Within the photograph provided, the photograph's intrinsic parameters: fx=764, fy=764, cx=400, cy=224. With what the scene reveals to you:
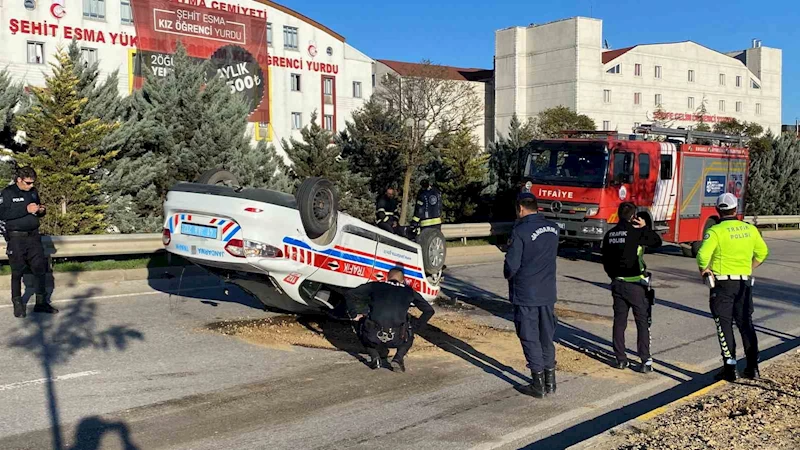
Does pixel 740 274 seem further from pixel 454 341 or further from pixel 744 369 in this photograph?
pixel 454 341

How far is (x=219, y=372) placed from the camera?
7098 mm

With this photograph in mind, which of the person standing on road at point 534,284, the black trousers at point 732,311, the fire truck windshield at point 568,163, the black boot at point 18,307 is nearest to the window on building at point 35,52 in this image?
the fire truck windshield at point 568,163

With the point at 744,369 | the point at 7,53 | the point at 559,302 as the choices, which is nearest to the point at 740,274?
the point at 744,369

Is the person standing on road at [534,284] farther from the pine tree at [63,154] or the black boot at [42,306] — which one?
the pine tree at [63,154]

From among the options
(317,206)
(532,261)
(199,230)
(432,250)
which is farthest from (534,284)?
(432,250)

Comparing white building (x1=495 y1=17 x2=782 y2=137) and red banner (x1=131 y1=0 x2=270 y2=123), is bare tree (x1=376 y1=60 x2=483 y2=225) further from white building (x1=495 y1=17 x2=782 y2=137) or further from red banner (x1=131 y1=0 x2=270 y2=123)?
white building (x1=495 y1=17 x2=782 y2=137)

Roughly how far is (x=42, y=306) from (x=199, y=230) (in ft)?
Result: 10.9

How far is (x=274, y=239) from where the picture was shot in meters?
7.32

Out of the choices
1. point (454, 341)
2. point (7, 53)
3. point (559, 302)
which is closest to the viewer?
point (454, 341)

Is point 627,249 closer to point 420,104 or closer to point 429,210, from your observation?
point 429,210

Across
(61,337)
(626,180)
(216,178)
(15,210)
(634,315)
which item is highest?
(216,178)

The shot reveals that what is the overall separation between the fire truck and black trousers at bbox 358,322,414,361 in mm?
9014

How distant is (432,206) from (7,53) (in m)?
35.9

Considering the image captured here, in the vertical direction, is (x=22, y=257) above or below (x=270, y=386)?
above
